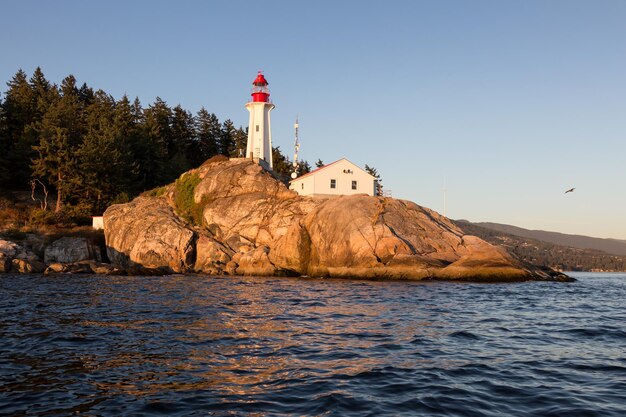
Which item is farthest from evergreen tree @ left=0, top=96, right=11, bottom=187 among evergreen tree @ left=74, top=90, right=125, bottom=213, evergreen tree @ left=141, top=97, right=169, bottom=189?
evergreen tree @ left=141, top=97, right=169, bottom=189

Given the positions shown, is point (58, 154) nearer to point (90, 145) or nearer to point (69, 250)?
point (90, 145)

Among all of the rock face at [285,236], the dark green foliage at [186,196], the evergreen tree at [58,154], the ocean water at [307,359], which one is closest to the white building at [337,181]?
the rock face at [285,236]

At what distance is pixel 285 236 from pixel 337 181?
12770mm

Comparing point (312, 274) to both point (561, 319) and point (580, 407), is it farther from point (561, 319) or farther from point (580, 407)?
point (580, 407)

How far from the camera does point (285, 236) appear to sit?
158ft

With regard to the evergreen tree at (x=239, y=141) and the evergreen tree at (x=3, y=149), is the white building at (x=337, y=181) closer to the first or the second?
the evergreen tree at (x=239, y=141)

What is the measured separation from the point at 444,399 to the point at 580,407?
7.88ft

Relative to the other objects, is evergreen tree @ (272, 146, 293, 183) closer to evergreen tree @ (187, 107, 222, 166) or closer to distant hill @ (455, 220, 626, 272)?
evergreen tree @ (187, 107, 222, 166)

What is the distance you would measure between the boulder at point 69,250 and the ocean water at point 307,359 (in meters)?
29.9

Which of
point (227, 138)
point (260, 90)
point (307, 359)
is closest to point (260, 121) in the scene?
point (260, 90)

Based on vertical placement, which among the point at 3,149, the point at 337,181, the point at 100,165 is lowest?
the point at 337,181

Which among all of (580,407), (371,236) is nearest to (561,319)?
(580,407)

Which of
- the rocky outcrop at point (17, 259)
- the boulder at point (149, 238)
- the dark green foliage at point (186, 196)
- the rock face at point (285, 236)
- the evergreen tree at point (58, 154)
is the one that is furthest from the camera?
the evergreen tree at point (58, 154)

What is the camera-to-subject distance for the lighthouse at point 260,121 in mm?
64438
